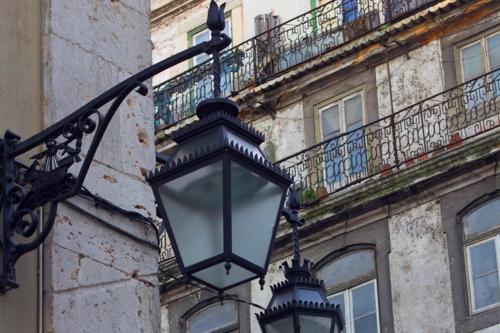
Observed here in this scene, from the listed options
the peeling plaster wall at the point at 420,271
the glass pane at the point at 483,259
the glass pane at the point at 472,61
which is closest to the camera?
the glass pane at the point at 483,259

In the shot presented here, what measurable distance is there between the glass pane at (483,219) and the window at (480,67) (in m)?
1.66

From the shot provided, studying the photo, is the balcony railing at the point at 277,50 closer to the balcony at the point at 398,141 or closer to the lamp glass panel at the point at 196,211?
the balcony at the point at 398,141

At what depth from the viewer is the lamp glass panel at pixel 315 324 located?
11.3 metres

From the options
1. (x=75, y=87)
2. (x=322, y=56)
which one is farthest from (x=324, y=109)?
(x=75, y=87)

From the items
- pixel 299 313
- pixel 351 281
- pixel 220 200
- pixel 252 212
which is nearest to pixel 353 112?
pixel 351 281

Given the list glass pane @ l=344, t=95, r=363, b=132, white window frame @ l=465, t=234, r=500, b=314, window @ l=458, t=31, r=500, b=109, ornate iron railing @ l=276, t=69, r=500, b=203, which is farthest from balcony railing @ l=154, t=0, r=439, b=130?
white window frame @ l=465, t=234, r=500, b=314

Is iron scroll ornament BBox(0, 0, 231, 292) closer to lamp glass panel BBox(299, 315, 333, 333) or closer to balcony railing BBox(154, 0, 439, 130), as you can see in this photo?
lamp glass panel BBox(299, 315, 333, 333)

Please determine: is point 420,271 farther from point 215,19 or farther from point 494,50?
point 215,19

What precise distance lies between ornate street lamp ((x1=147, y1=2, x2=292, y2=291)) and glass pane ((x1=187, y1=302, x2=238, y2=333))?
20.2 metres

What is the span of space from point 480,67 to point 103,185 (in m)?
18.0

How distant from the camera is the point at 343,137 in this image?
27281 mm

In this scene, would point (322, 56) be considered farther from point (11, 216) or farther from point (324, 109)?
point (11, 216)

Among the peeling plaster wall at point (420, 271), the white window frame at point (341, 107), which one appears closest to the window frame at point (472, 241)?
the peeling plaster wall at point (420, 271)

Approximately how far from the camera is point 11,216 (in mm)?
7934
